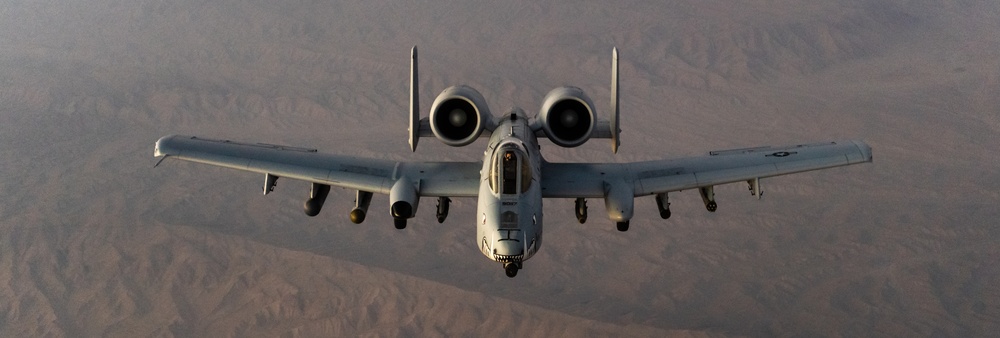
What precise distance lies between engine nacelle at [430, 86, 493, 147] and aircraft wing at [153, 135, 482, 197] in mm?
951

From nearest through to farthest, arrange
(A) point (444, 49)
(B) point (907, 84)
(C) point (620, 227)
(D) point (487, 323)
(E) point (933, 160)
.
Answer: (C) point (620, 227)
(D) point (487, 323)
(E) point (933, 160)
(B) point (907, 84)
(A) point (444, 49)

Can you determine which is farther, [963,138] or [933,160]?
[963,138]

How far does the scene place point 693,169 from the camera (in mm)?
29453

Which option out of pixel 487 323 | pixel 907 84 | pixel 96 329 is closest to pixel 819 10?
pixel 907 84

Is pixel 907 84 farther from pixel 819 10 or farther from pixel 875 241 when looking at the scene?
pixel 875 241

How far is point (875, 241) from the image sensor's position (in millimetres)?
62812

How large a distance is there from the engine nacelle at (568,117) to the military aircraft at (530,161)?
3cm

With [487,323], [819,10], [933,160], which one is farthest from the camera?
[819,10]

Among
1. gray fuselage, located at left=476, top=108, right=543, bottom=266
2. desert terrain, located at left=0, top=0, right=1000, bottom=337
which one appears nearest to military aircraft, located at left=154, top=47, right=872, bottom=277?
gray fuselage, located at left=476, top=108, right=543, bottom=266

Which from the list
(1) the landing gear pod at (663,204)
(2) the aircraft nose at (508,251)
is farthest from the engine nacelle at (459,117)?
(2) the aircraft nose at (508,251)

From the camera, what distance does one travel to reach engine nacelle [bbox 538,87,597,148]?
98.2ft

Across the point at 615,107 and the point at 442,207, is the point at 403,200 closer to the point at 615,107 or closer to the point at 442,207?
the point at 442,207

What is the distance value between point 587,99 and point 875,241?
40171 millimetres

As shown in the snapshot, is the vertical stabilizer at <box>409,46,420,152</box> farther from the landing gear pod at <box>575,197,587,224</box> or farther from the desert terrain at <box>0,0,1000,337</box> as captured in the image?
the desert terrain at <box>0,0,1000,337</box>
